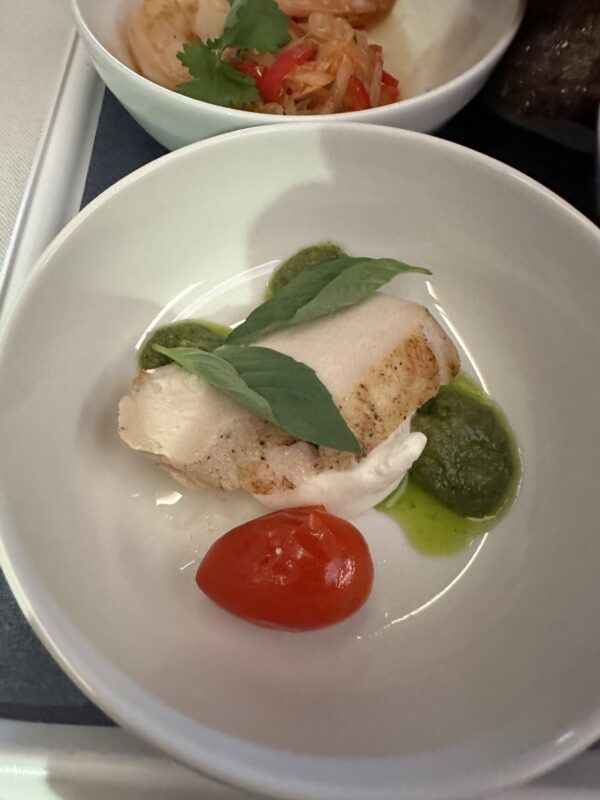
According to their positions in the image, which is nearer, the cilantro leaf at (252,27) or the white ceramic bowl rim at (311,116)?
the white ceramic bowl rim at (311,116)

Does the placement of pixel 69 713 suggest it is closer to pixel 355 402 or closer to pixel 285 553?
pixel 285 553

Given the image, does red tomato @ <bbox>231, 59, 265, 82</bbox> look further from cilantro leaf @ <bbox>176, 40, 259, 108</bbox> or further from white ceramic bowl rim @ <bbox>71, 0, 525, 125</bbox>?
white ceramic bowl rim @ <bbox>71, 0, 525, 125</bbox>

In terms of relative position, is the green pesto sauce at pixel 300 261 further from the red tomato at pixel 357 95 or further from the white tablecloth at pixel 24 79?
the white tablecloth at pixel 24 79

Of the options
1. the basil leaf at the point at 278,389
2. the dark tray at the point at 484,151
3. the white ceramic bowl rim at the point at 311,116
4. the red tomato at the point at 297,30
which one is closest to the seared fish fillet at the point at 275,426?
the basil leaf at the point at 278,389

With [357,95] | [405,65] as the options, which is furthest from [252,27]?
[405,65]

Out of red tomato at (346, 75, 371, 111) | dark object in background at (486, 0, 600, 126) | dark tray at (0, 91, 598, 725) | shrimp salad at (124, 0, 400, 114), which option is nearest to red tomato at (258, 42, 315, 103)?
shrimp salad at (124, 0, 400, 114)

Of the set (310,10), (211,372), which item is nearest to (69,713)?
(211,372)
